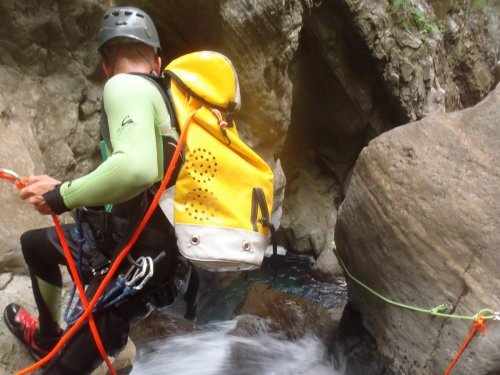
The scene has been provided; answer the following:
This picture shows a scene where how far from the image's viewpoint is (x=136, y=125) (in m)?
2.08

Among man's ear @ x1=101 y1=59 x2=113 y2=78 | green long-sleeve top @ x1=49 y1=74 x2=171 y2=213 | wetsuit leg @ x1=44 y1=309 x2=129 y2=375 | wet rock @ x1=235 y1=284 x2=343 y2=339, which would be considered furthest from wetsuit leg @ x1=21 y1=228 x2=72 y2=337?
wet rock @ x1=235 y1=284 x2=343 y2=339

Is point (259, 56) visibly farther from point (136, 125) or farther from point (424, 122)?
point (136, 125)

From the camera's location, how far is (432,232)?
386 centimetres

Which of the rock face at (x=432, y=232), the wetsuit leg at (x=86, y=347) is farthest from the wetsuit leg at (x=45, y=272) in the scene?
the rock face at (x=432, y=232)

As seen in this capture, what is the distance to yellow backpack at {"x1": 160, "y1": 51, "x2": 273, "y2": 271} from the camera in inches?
92.4

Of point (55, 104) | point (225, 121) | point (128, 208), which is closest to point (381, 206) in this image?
point (225, 121)

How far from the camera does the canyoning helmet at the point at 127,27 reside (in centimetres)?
248

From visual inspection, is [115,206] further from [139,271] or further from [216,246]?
[216,246]

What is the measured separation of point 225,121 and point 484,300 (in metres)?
2.63

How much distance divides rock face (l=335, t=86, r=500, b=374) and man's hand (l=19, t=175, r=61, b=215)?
120 inches

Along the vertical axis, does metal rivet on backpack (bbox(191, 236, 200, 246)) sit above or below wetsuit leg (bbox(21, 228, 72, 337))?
above

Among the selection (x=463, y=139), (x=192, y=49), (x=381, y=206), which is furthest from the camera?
(x=192, y=49)

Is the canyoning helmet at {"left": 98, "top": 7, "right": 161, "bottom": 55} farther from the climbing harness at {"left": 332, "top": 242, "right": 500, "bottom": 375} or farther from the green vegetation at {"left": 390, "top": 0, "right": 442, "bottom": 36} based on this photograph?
the green vegetation at {"left": 390, "top": 0, "right": 442, "bottom": 36}

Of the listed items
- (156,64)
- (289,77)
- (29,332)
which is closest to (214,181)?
(156,64)
